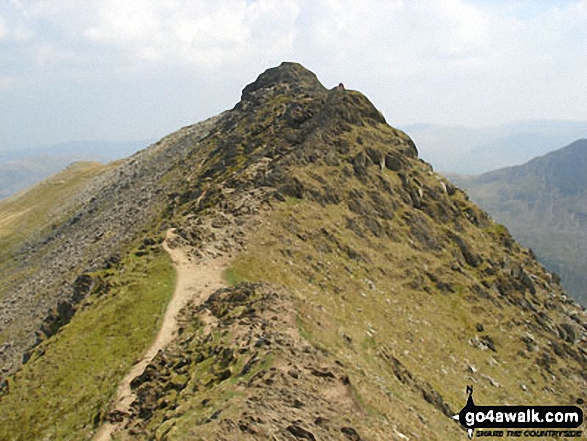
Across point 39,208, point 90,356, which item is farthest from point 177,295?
point 39,208

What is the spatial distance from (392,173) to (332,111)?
43.9 feet

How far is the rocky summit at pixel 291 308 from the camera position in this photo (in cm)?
2688

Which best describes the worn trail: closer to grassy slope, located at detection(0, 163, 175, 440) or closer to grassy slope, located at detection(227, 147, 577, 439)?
grassy slope, located at detection(0, 163, 175, 440)

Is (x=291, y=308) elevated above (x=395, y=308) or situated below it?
above

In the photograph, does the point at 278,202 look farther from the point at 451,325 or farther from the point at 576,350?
the point at 576,350

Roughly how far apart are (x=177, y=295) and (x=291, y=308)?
39.9ft

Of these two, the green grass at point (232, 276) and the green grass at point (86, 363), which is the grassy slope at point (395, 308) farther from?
the green grass at point (86, 363)

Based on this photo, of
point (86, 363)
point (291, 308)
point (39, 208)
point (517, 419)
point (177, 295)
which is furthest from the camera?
point (39, 208)

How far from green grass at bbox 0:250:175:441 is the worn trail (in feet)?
2.35

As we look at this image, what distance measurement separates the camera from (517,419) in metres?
36.6

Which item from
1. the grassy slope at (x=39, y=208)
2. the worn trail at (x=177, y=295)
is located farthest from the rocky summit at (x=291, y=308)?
the grassy slope at (x=39, y=208)

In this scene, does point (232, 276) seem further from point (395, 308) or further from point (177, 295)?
point (395, 308)

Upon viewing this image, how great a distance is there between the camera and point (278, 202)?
60.2 meters

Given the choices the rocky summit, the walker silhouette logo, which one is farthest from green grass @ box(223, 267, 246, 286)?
the walker silhouette logo
